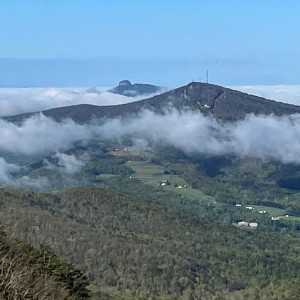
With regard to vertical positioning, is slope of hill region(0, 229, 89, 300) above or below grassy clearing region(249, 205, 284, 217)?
above

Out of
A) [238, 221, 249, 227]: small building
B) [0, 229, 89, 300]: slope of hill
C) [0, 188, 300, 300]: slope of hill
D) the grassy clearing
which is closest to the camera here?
[0, 229, 89, 300]: slope of hill

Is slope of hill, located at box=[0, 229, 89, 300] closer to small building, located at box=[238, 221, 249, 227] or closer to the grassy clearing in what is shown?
small building, located at box=[238, 221, 249, 227]

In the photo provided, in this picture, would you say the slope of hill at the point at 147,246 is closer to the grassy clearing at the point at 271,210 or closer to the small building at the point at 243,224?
the small building at the point at 243,224

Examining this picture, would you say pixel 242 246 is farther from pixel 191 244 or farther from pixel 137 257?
pixel 137 257

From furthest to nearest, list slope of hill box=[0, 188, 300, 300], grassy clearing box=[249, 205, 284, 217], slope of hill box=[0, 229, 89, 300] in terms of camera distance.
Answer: grassy clearing box=[249, 205, 284, 217], slope of hill box=[0, 188, 300, 300], slope of hill box=[0, 229, 89, 300]

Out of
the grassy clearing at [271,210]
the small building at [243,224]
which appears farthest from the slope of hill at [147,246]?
the grassy clearing at [271,210]

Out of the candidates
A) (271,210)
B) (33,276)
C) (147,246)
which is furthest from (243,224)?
(33,276)

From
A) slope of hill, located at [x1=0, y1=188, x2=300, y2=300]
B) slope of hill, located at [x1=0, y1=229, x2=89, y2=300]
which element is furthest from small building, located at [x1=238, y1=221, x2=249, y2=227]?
slope of hill, located at [x1=0, y1=229, x2=89, y2=300]
